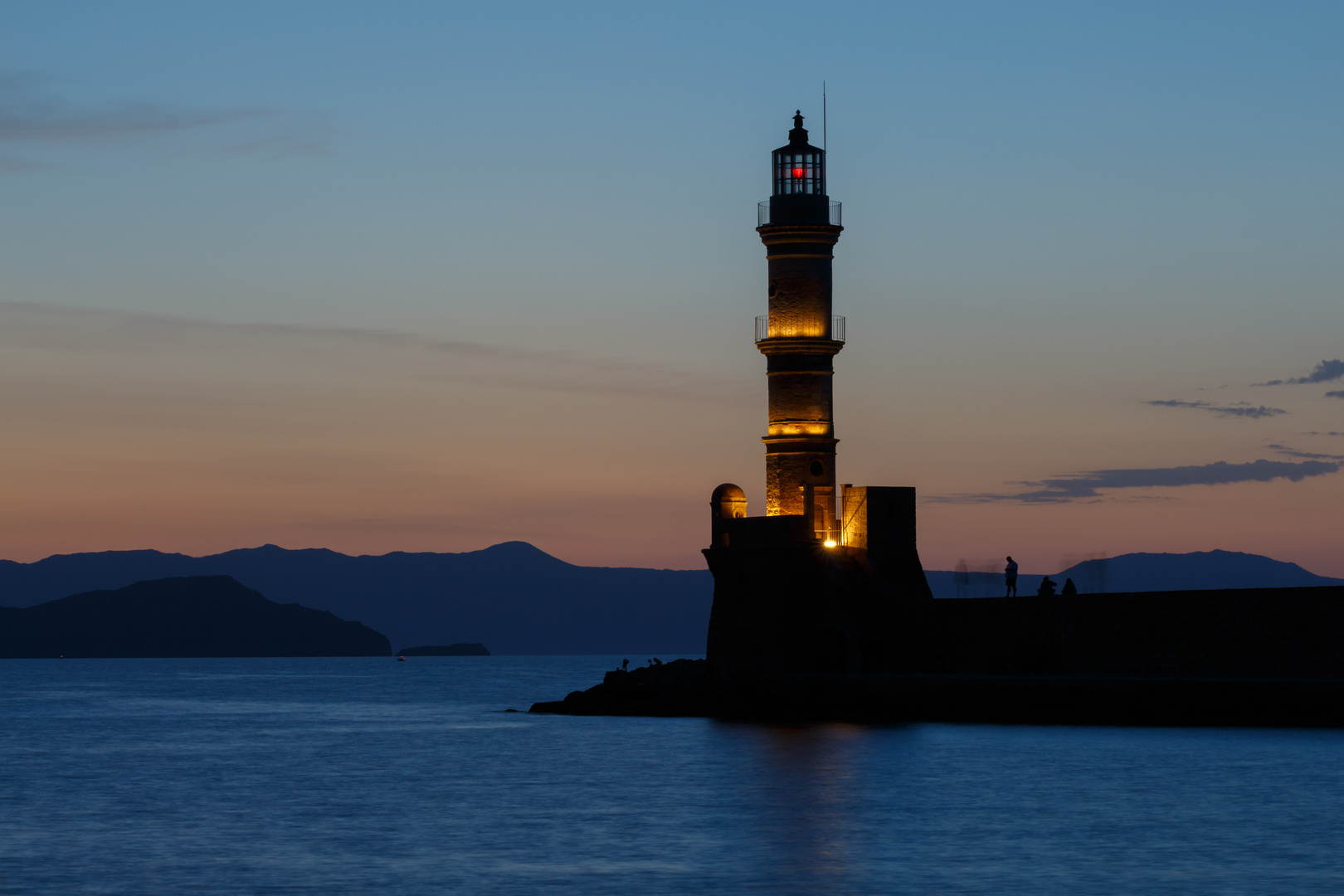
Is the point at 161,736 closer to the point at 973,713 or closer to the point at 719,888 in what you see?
the point at 973,713

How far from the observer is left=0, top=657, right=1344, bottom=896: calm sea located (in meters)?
22.9

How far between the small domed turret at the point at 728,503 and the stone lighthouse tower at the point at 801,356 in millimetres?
823

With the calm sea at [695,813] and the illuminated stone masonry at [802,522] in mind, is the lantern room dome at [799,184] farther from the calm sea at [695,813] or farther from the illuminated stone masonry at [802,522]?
the calm sea at [695,813]

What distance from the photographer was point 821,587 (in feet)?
145

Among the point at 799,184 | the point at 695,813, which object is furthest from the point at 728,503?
Answer: the point at 695,813

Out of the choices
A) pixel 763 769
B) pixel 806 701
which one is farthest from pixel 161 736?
pixel 763 769

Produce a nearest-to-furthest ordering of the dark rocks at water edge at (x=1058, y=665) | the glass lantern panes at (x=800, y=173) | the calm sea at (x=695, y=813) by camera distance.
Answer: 1. the calm sea at (x=695, y=813)
2. the dark rocks at water edge at (x=1058, y=665)
3. the glass lantern panes at (x=800, y=173)

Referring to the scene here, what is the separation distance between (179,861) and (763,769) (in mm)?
13494

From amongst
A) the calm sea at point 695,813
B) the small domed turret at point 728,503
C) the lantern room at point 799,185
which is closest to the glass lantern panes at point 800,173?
the lantern room at point 799,185

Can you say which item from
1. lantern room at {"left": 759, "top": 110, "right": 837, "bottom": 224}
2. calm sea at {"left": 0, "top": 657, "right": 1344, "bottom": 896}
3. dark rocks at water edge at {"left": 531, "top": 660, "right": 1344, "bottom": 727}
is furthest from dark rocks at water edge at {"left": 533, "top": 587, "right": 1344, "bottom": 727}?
lantern room at {"left": 759, "top": 110, "right": 837, "bottom": 224}

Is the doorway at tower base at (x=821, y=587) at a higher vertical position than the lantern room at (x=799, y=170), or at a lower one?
lower

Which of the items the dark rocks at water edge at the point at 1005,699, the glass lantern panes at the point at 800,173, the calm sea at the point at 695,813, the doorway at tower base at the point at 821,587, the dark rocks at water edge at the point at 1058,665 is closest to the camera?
the calm sea at the point at 695,813

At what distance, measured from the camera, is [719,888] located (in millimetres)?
22141

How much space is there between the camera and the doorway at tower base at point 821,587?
4388 centimetres
